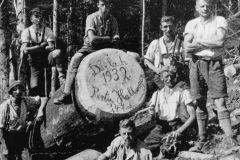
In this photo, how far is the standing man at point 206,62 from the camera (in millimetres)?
6371

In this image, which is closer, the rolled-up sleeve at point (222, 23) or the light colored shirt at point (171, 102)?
the rolled-up sleeve at point (222, 23)

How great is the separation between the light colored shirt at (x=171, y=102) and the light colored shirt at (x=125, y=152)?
3.41 ft

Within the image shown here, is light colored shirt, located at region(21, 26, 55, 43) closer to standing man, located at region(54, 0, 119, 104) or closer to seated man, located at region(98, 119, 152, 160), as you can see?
standing man, located at region(54, 0, 119, 104)

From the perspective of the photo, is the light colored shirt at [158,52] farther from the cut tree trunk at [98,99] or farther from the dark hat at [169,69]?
the cut tree trunk at [98,99]

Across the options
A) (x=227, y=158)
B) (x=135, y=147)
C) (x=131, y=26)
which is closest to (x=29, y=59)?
(x=135, y=147)

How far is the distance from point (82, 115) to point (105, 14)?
5.49ft

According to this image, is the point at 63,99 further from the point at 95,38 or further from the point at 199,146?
the point at 199,146

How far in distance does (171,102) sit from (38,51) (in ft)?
10.0

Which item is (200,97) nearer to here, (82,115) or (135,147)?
(135,147)

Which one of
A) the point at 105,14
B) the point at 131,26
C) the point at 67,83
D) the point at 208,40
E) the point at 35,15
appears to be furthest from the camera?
the point at 131,26

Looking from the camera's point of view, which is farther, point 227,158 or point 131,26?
point 131,26

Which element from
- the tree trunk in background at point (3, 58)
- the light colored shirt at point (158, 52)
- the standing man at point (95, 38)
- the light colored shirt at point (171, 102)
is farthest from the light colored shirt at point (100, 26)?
the tree trunk in background at point (3, 58)

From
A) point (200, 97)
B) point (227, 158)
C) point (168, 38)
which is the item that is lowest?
point (227, 158)

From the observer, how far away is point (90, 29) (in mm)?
7457
